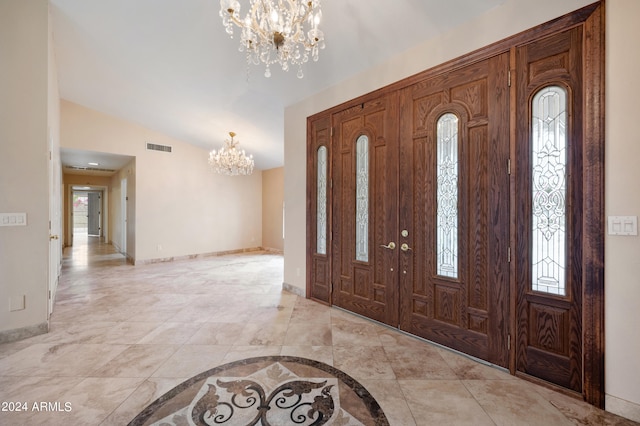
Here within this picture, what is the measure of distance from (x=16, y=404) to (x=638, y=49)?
4.58 m

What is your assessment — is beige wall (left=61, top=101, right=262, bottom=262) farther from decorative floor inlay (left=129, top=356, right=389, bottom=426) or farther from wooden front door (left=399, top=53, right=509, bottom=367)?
wooden front door (left=399, top=53, right=509, bottom=367)

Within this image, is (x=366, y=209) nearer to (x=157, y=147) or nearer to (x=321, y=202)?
(x=321, y=202)

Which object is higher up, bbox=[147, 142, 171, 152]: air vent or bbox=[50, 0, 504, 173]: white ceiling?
bbox=[50, 0, 504, 173]: white ceiling

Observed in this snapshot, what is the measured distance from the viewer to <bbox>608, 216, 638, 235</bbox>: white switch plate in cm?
164

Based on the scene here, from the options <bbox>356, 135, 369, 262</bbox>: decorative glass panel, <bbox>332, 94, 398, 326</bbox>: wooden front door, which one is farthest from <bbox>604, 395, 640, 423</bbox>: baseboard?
<bbox>356, 135, 369, 262</bbox>: decorative glass panel

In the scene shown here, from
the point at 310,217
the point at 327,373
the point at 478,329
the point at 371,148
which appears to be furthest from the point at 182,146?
the point at 478,329

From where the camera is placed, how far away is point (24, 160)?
2.73 meters

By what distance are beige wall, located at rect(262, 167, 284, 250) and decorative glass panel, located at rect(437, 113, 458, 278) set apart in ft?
20.0

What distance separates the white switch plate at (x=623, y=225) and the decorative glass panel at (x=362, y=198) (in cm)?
198

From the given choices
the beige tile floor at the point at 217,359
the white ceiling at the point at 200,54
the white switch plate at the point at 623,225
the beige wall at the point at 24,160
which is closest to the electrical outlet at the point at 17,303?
the beige wall at the point at 24,160

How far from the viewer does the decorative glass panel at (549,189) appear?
1912mm

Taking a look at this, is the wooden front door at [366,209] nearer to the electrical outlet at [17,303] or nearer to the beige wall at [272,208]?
the electrical outlet at [17,303]

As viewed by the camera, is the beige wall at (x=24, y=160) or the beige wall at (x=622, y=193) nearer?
the beige wall at (x=622, y=193)

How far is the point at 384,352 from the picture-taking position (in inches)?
96.9
